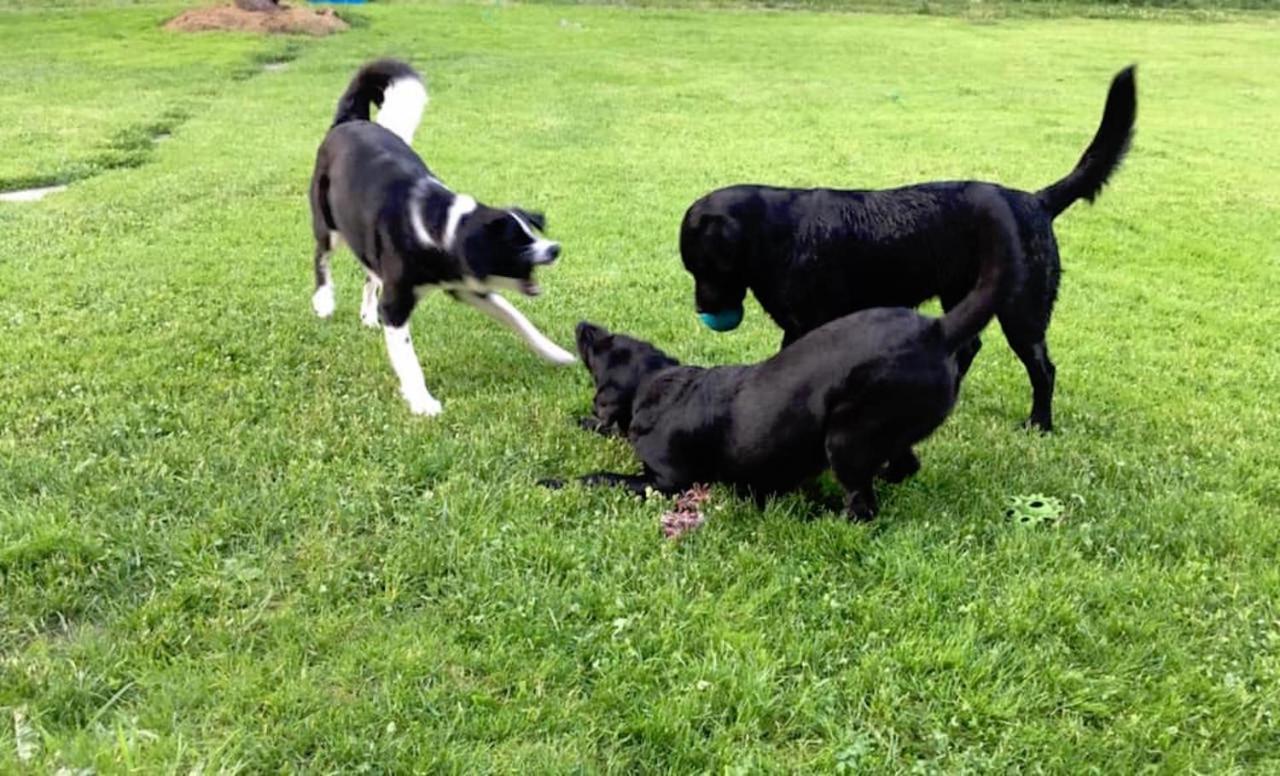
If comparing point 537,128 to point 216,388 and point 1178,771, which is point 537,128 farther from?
point 1178,771

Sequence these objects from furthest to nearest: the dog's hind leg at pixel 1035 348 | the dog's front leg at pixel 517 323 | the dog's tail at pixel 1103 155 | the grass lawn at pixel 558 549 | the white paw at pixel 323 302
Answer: the white paw at pixel 323 302
the dog's front leg at pixel 517 323
the dog's hind leg at pixel 1035 348
the dog's tail at pixel 1103 155
the grass lawn at pixel 558 549

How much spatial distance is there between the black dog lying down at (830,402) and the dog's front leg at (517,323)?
1.07 metres

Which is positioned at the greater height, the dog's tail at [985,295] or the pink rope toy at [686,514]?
the dog's tail at [985,295]

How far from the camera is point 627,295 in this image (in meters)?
6.48

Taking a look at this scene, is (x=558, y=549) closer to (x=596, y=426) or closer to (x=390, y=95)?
(x=596, y=426)

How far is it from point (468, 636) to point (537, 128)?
1158 centimetres

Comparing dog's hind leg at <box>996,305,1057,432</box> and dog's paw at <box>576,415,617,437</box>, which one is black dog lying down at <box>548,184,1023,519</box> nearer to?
dog's paw at <box>576,415,617,437</box>

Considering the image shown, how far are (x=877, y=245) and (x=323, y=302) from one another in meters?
3.23

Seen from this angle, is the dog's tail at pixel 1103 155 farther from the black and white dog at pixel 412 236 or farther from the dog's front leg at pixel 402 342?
the dog's front leg at pixel 402 342

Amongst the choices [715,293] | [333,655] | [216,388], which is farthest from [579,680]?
[216,388]

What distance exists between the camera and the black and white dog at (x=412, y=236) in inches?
175

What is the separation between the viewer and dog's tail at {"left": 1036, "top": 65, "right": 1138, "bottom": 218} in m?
4.28

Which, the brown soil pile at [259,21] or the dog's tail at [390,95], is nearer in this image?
the dog's tail at [390,95]

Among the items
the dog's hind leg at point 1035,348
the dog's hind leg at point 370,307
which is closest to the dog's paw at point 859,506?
the dog's hind leg at point 1035,348
